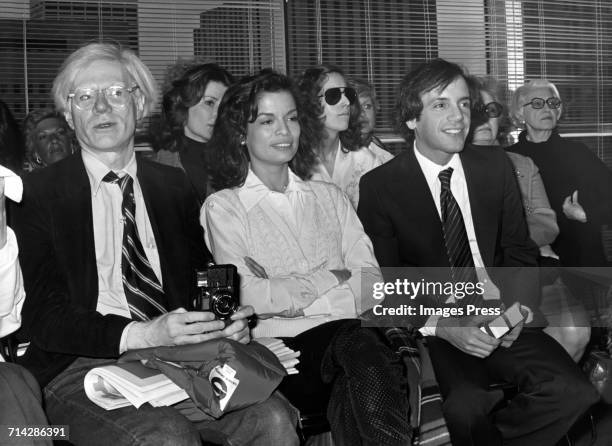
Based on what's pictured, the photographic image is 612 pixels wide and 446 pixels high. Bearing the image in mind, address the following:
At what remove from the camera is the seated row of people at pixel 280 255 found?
2.50m

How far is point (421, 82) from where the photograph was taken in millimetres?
3529

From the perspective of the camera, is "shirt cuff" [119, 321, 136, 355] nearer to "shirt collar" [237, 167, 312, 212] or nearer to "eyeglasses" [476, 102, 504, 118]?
"shirt collar" [237, 167, 312, 212]

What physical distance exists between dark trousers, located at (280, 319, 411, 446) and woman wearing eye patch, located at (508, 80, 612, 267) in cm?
208

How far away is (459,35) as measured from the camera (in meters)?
6.45

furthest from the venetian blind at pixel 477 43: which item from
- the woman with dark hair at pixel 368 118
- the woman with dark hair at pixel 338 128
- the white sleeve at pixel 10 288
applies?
the white sleeve at pixel 10 288

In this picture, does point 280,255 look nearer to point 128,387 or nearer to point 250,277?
point 250,277

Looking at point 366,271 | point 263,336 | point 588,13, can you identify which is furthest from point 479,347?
point 588,13

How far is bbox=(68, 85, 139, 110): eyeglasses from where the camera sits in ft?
9.10

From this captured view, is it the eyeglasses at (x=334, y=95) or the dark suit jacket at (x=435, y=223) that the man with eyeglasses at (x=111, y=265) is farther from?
the eyeglasses at (x=334, y=95)

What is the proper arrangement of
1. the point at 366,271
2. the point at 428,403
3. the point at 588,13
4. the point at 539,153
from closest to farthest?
the point at 428,403
the point at 366,271
the point at 539,153
the point at 588,13

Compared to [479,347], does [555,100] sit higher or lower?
higher

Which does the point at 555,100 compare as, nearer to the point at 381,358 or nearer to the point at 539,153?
the point at 539,153

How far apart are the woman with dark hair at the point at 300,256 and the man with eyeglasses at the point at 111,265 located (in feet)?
0.68

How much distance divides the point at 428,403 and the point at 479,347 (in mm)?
317
